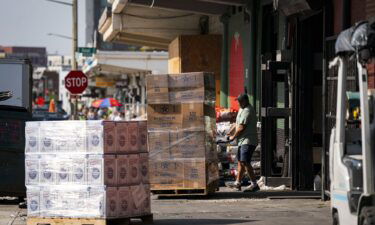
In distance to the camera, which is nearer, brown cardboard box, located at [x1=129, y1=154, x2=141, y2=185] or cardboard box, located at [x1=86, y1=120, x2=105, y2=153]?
cardboard box, located at [x1=86, y1=120, x2=105, y2=153]

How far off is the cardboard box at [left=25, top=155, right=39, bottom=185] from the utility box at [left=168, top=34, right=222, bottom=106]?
15.2 m

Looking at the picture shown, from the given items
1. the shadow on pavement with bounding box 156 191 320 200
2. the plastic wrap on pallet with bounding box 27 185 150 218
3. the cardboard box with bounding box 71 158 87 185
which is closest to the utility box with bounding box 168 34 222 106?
the shadow on pavement with bounding box 156 191 320 200

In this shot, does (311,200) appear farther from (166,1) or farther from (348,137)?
(166,1)

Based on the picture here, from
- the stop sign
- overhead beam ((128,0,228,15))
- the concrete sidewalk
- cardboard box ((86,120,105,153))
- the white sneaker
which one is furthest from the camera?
the stop sign

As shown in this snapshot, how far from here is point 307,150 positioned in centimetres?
1706

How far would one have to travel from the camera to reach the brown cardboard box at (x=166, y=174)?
15930 mm

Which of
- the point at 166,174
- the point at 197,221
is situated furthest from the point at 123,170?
the point at 166,174

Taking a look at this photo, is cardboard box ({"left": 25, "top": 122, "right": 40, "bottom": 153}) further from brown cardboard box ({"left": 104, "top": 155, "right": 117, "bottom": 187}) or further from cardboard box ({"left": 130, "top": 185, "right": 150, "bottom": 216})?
cardboard box ({"left": 130, "top": 185, "right": 150, "bottom": 216})

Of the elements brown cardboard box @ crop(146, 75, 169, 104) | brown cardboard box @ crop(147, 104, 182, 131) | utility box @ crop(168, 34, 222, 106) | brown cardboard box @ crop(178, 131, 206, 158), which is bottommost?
brown cardboard box @ crop(178, 131, 206, 158)

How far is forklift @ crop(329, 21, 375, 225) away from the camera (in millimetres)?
8281

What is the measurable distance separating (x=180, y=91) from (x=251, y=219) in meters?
3.62

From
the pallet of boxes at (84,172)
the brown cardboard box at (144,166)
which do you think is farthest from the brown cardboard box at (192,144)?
the pallet of boxes at (84,172)

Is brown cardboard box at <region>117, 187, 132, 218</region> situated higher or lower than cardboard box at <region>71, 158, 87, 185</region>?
lower

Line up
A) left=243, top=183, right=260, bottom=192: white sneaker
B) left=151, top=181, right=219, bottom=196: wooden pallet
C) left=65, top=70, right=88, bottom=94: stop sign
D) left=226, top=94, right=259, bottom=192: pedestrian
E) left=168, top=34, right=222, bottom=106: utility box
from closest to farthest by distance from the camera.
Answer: left=151, top=181, right=219, bottom=196: wooden pallet, left=226, top=94, right=259, bottom=192: pedestrian, left=243, top=183, right=260, bottom=192: white sneaker, left=168, top=34, right=222, bottom=106: utility box, left=65, top=70, right=88, bottom=94: stop sign
